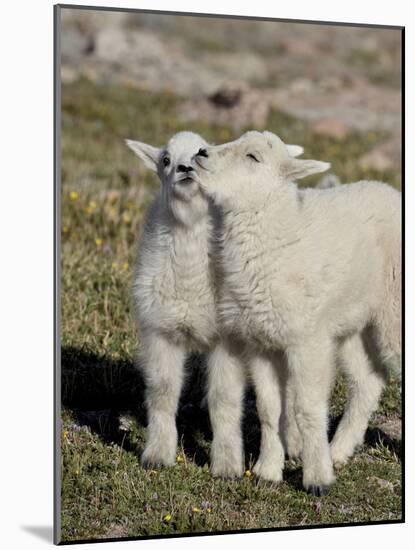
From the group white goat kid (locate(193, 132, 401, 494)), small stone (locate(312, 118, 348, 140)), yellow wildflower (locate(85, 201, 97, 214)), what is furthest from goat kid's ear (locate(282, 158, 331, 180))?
small stone (locate(312, 118, 348, 140))

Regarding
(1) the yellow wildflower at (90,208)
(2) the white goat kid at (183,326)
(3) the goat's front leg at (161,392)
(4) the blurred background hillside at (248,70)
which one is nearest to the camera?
(2) the white goat kid at (183,326)

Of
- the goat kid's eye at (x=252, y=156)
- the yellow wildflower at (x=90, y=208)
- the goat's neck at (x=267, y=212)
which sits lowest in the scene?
the goat's neck at (x=267, y=212)

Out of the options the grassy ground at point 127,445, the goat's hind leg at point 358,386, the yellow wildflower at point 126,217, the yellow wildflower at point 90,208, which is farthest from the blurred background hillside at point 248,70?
the goat's hind leg at point 358,386

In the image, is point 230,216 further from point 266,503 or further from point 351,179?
point 351,179

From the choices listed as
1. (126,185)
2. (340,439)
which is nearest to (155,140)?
(126,185)

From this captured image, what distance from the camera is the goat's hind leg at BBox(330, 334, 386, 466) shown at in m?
7.59

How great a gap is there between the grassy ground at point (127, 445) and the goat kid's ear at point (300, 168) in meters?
1.72

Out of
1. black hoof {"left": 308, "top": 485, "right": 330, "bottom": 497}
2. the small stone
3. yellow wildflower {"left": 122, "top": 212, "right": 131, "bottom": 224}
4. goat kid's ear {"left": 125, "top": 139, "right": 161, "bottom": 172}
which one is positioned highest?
the small stone

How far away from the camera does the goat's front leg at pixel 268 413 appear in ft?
22.5

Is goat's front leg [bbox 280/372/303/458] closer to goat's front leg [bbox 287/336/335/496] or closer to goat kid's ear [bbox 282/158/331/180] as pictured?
goat's front leg [bbox 287/336/335/496]

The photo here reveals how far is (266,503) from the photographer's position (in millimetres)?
6867

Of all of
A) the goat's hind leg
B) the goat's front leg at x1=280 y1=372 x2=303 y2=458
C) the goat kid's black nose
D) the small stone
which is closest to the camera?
the goat kid's black nose

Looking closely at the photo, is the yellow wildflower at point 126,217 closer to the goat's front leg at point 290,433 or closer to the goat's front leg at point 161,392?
the goat's front leg at point 161,392

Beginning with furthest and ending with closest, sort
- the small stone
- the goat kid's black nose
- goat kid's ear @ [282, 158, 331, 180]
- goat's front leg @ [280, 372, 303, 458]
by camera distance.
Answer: the small stone, goat's front leg @ [280, 372, 303, 458], the goat kid's black nose, goat kid's ear @ [282, 158, 331, 180]
